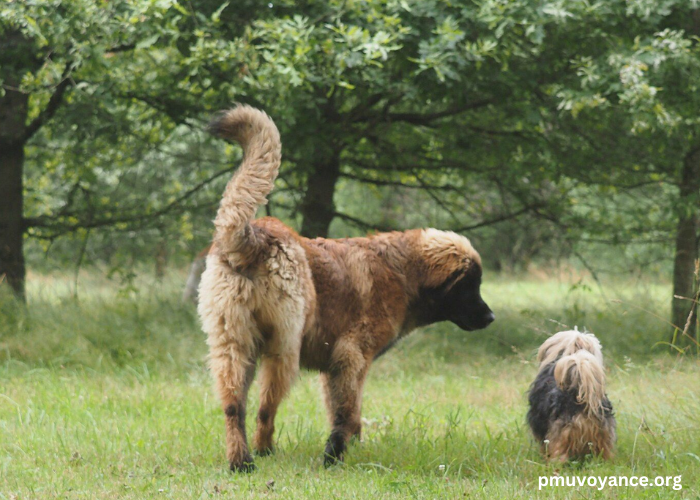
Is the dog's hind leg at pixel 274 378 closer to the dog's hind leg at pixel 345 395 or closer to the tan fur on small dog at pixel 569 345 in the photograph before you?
the dog's hind leg at pixel 345 395

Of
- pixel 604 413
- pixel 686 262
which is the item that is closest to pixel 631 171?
pixel 686 262

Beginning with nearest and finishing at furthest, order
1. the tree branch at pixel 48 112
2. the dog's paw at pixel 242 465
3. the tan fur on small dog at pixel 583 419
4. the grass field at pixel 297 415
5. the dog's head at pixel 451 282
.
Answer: the grass field at pixel 297 415
the dog's paw at pixel 242 465
the tan fur on small dog at pixel 583 419
the dog's head at pixel 451 282
the tree branch at pixel 48 112

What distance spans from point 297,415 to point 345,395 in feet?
5.17

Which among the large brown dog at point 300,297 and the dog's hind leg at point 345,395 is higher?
the large brown dog at point 300,297

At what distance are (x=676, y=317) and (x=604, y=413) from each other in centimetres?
529

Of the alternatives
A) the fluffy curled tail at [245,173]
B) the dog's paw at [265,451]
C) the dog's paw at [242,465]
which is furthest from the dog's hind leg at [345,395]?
the fluffy curled tail at [245,173]

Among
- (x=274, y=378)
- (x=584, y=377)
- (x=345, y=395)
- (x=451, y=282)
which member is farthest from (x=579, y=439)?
(x=274, y=378)

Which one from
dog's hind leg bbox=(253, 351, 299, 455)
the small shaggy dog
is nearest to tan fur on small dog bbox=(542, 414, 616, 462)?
the small shaggy dog

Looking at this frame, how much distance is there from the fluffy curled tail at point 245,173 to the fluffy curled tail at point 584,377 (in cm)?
230

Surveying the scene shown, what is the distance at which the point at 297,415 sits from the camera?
6746 mm

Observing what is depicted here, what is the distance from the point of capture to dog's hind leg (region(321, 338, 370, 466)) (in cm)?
527

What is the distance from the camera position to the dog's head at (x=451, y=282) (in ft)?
18.8

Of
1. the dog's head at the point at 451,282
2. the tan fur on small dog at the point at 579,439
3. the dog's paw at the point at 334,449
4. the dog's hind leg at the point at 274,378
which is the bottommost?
the dog's paw at the point at 334,449

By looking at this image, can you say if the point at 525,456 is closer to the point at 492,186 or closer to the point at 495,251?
the point at 492,186
